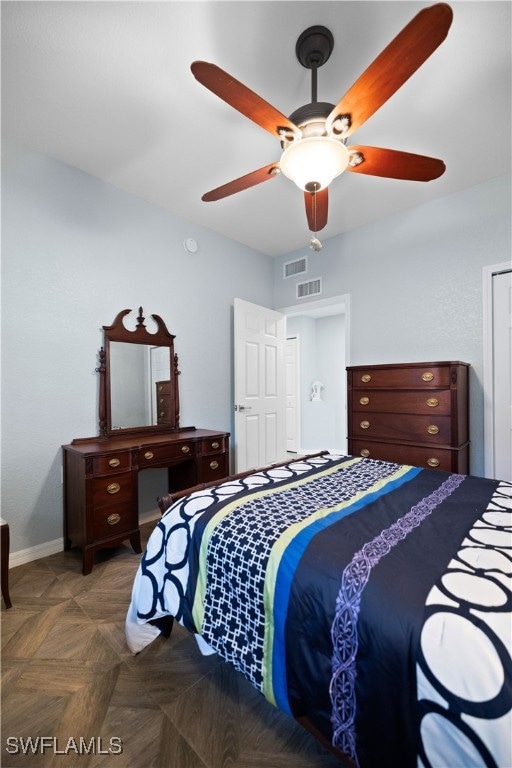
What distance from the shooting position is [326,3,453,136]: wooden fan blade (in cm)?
105

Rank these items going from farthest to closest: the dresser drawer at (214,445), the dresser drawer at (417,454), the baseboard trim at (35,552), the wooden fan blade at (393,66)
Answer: the dresser drawer at (214,445), the dresser drawer at (417,454), the baseboard trim at (35,552), the wooden fan blade at (393,66)

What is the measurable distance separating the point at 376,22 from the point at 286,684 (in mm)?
2657

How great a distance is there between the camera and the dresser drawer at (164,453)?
2562 millimetres

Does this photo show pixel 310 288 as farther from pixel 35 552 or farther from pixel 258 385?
pixel 35 552

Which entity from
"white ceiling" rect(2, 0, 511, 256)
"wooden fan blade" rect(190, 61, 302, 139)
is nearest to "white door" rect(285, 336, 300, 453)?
"white ceiling" rect(2, 0, 511, 256)

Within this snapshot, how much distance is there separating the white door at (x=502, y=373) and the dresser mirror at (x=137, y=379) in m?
2.81

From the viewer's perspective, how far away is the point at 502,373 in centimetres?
279

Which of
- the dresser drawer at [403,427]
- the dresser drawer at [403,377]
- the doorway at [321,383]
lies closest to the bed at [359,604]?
the dresser drawer at [403,427]

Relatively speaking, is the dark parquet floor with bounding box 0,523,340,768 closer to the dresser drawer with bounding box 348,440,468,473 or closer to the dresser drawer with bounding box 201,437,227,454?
the dresser drawer with bounding box 201,437,227,454

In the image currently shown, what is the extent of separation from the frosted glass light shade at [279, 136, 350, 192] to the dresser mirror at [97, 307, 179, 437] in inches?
75.1

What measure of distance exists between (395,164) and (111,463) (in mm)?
2473

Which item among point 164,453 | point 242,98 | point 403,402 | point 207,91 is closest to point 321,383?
point 403,402

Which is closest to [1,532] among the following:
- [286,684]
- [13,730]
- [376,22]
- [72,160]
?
[13,730]

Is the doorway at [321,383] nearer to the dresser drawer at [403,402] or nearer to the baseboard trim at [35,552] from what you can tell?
the dresser drawer at [403,402]
